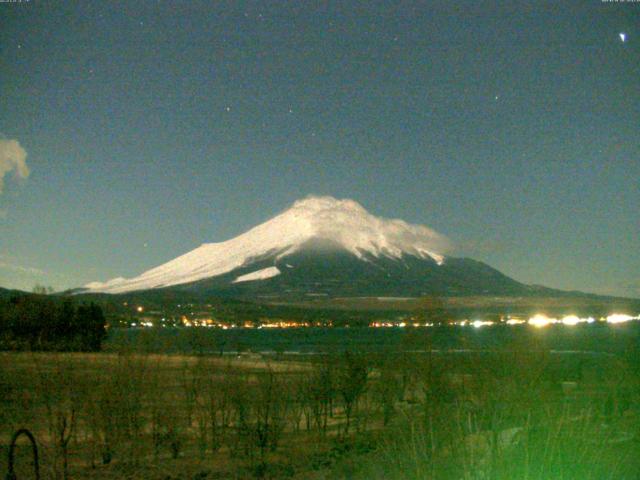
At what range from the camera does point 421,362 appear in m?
21.0

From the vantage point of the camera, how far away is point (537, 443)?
18.3 feet

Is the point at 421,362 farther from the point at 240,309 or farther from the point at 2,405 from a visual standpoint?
the point at 240,309

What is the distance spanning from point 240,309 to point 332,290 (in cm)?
4312

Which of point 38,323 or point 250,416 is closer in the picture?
point 250,416

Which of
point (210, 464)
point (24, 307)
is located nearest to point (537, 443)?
point (210, 464)

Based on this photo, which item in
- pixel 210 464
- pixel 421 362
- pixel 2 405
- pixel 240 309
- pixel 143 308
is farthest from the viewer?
pixel 240 309

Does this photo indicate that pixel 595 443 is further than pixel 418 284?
No

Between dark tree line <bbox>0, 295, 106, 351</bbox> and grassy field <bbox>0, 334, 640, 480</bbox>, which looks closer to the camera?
grassy field <bbox>0, 334, 640, 480</bbox>

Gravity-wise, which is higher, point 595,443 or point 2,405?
point 595,443

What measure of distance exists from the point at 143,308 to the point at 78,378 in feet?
375

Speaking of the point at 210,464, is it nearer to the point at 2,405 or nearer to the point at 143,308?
the point at 2,405

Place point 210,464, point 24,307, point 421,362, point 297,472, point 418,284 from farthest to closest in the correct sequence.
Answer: point 418,284
point 24,307
point 421,362
point 210,464
point 297,472

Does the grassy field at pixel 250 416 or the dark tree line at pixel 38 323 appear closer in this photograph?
the grassy field at pixel 250 416

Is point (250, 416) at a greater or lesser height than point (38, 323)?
lesser
